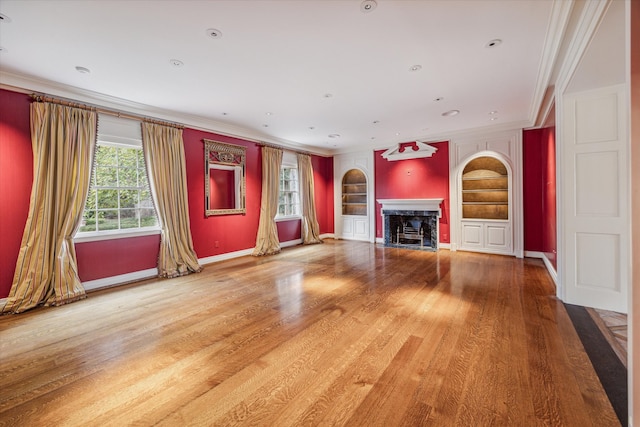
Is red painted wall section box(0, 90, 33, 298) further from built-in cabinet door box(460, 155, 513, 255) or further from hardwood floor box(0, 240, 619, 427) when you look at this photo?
built-in cabinet door box(460, 155, 513, 255)

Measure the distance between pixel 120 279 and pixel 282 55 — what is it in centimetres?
402

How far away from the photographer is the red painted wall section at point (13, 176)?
3.38 meters

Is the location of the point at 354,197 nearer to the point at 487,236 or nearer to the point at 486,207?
the point at 486,207

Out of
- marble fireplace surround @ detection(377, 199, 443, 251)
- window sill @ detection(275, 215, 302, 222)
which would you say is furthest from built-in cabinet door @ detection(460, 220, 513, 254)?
window sill @ detection(275, 215, 302, 222)

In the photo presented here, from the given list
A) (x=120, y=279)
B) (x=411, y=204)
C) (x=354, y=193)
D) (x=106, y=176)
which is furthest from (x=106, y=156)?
(x=411, y=204)

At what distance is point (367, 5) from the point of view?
228 centimetres

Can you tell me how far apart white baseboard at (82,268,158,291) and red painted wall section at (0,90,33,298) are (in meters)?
0.81

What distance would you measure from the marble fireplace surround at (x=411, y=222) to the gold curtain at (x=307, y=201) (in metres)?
1.85

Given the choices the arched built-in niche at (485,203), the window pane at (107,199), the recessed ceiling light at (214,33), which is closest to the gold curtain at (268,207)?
the window pane at (107,199)

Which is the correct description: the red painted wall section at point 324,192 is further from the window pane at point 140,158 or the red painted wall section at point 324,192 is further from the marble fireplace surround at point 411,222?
the window pane at point 140,158

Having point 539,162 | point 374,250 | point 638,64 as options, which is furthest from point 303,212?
point 638,64

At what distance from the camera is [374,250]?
6938mm

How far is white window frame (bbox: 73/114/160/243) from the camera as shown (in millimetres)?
4156

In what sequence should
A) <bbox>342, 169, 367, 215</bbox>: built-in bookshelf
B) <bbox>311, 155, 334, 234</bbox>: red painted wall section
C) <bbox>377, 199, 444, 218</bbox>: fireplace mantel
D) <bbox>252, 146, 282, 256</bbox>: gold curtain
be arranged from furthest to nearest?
<bbox>311, 155, 334, 234</bbox>: red painted wall section → <bbox>342, 169, 367, 215</bbox>: built-in bookshelf → <bbox>377, 199, 444, 218</bbox>: fireplace mantel → <bbox>252, 146, 282, 256</bbox>: gold curtain
